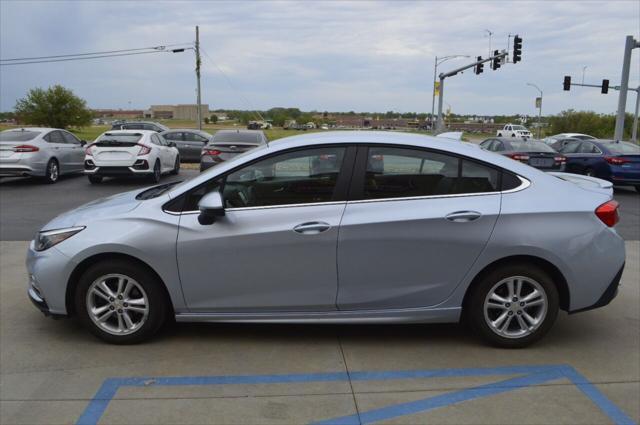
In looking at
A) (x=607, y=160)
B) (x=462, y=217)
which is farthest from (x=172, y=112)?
(x=462, y=217)

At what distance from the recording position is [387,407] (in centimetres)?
337

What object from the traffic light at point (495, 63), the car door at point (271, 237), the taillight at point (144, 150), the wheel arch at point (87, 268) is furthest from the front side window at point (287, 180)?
the traffic light at point (495, 63)

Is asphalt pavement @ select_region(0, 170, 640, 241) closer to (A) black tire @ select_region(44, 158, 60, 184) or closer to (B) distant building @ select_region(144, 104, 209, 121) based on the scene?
(A) black tire @ select_region(44, 158, 60, 184)

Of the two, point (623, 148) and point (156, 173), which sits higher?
point (623, 148)

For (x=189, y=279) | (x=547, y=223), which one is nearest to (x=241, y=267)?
(x=189, y=279)

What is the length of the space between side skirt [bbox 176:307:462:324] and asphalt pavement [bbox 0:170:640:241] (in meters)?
5.27

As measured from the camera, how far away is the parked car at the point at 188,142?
23859mm

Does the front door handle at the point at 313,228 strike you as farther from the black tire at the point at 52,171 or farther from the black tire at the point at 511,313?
the black tire at the point at 52,171

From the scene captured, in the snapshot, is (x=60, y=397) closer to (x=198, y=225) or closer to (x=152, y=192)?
(x=198, y=225)

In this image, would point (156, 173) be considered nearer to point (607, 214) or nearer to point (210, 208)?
point (210, 208)

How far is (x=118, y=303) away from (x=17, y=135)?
12.2m

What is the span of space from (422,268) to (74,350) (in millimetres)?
2670

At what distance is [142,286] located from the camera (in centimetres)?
413

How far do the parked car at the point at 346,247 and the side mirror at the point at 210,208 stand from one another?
0.01 meters
